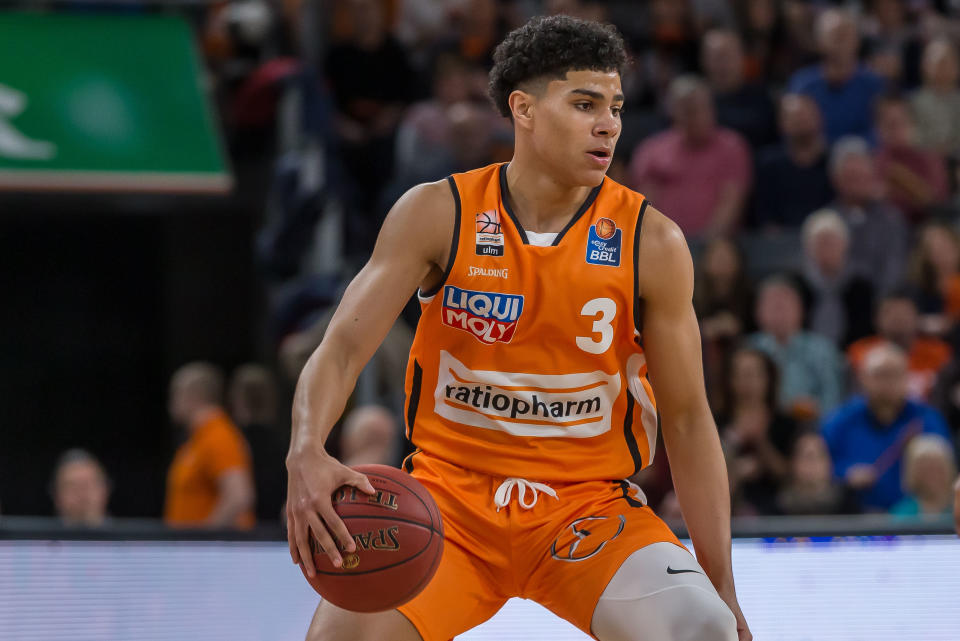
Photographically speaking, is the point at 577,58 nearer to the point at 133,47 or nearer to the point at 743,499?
the point at 743,499

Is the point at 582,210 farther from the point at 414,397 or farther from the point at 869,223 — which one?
the point at 869,223

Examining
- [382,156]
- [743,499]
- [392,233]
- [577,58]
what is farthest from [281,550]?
[382,156]

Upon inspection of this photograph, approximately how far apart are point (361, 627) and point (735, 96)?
6.58 meters

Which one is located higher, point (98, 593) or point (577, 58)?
point (577, 58)

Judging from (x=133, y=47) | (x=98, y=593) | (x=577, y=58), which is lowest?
(x=98, y=593)

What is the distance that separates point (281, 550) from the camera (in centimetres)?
461

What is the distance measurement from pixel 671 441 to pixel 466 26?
21.5 ft

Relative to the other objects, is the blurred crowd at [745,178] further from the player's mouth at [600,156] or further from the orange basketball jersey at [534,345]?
the player's mouth at [600,156]

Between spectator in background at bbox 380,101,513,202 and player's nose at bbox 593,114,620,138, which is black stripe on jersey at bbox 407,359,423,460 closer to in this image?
player's nose at bbox 593,114,620,138

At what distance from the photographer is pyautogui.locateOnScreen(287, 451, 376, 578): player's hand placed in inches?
112

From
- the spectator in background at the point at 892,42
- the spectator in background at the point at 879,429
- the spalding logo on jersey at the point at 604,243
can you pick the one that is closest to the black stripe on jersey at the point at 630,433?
the spalding logo on jersey at the point at 604,243

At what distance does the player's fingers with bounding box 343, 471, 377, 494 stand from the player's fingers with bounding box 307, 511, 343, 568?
10 centimetres

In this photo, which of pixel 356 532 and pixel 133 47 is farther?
pixel 133 47

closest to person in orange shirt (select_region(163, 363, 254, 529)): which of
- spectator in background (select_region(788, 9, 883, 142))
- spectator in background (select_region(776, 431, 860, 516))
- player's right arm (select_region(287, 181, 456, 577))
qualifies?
spectator in background (select_region(776, 431, 860, 516))
